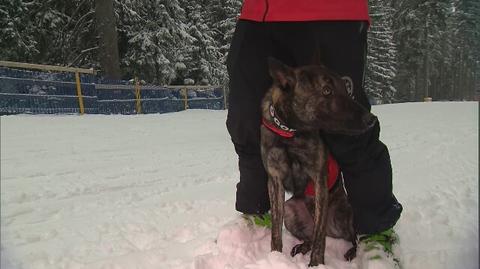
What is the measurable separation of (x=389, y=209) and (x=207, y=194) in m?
2.28

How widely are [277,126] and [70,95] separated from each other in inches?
457

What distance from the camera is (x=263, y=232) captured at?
101 inches

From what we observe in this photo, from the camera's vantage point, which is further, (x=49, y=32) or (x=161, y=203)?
(x=49, y=32)

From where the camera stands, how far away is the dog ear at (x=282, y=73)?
5.88ft

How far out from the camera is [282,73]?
1.83 meters

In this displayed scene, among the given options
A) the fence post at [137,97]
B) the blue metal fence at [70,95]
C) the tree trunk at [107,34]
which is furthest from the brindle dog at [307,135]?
the fence post at [137,97]

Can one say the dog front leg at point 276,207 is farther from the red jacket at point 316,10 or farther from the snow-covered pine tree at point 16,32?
the snow-covered pine tree at point 16,32

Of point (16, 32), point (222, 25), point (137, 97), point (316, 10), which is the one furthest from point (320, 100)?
point (222, 25)

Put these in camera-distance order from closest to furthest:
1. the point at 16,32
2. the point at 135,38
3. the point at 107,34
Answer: the point at 16,32, the point at 107,34, the point at 135,38

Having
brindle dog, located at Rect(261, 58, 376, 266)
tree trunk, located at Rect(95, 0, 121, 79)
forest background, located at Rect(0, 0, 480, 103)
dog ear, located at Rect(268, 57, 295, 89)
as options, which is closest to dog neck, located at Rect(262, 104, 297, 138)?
brindle dog, located at Rect(261, 58, 376, 266)

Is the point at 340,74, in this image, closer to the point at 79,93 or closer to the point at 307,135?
the point at 307,135

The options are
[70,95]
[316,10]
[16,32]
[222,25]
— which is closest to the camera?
[316,10]

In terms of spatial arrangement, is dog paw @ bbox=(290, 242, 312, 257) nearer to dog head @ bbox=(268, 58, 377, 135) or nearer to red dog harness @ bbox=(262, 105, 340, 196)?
red dog harness @ bbox=(262, 105, 340, 196)

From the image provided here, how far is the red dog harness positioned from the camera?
6.51 feet
